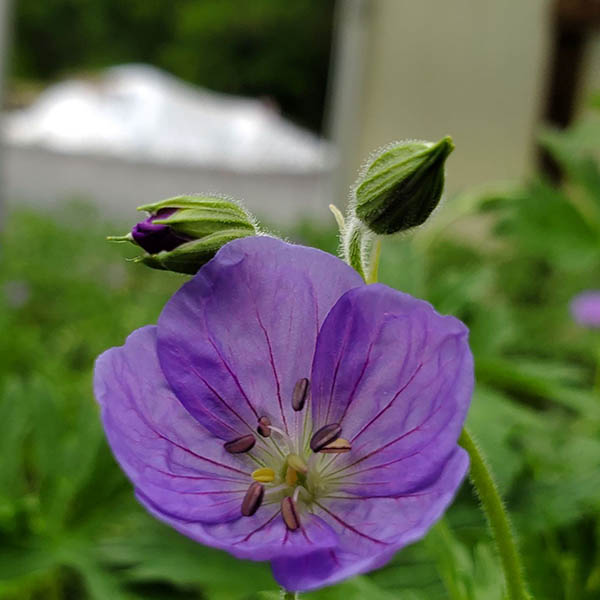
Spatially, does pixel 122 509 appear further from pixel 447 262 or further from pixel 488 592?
pixel 447 262

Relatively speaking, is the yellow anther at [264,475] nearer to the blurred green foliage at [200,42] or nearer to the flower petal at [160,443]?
the flower petal at [160,443]

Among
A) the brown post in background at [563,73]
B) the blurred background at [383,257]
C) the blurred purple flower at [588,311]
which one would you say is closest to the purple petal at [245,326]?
the blurred background at [383,257]

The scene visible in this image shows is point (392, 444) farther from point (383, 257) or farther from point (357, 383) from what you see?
point (383, 257)

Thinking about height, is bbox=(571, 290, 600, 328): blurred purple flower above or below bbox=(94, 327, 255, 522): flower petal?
below

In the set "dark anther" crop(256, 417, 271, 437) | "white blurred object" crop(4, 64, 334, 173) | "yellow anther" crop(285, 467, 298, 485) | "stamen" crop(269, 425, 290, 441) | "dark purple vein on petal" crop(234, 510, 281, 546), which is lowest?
"white blurred object" crop(4, 64, 334, 173)

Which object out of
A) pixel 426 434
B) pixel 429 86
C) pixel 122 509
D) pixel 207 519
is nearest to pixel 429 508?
pixel 426 434

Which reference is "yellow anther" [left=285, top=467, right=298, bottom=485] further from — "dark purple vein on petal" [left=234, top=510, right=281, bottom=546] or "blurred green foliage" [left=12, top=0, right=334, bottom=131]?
"blurred green foliage" [left=12, top=0, right=334, bottom=131]

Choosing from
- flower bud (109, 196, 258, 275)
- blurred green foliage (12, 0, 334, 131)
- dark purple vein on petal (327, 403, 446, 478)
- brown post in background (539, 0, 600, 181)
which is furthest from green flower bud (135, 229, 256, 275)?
blurred green foliage (12, 0, 334, 131)
